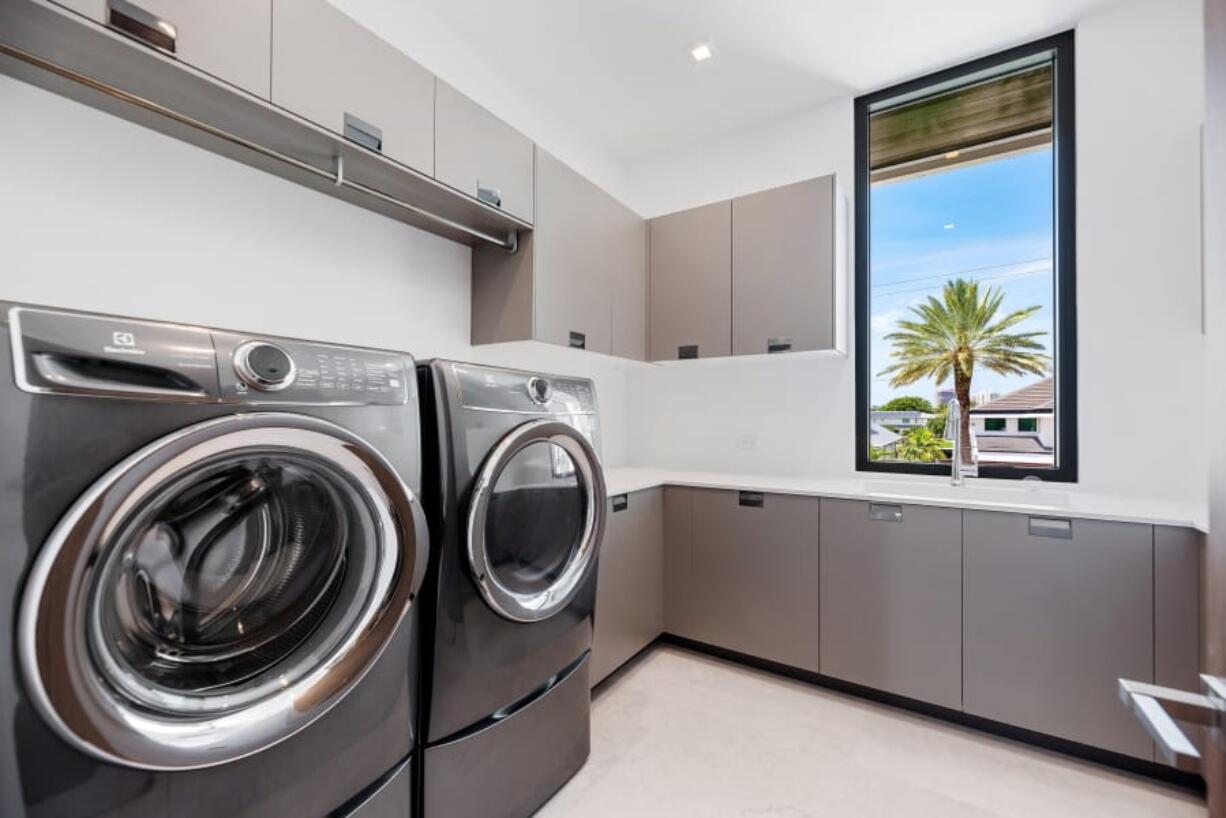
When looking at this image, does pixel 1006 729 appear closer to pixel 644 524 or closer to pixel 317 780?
pixel 644 524

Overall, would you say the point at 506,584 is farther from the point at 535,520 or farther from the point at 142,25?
the point at 142,25

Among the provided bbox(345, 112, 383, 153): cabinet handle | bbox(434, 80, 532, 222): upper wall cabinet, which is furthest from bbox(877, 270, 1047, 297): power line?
bbox(345, 112, 383, 153): cabinet handle

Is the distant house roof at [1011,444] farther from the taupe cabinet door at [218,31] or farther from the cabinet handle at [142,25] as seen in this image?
the cabinet handle at [142,25]

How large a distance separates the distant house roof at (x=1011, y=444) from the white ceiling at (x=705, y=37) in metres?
1.74

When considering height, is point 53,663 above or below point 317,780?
above

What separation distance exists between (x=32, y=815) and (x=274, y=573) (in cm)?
40

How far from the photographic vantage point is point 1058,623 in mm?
1732

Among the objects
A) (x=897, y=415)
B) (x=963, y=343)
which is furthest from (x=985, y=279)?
(x=897, y=415)

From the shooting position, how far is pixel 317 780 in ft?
3.12

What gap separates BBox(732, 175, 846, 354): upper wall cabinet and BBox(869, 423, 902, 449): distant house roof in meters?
0.45

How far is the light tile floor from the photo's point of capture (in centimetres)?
153

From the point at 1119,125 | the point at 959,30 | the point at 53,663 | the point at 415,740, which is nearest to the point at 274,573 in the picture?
the point at 53,663

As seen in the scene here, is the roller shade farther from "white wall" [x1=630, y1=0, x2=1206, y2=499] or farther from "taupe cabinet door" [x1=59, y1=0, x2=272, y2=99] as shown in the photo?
"taupe cabinet door" [x1=59, y1=0, x2=272, y2=99]

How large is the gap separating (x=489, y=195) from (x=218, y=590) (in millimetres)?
1499
